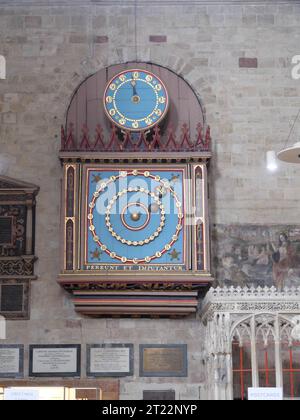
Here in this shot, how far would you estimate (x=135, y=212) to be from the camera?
511 inches

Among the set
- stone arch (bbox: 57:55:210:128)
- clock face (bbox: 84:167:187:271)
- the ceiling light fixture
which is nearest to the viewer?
the ceiling light fixture

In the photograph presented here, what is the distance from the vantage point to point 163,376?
494 inches

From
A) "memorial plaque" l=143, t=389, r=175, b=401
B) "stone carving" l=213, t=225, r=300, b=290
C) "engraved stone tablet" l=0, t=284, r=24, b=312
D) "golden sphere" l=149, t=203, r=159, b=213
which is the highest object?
"golden sphere" l=149, t=203, r=159, b=213

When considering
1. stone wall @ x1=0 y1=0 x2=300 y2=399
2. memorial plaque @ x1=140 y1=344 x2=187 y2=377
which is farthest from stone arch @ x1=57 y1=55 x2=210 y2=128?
memorial plaque @ x1=140 y1=344 x2=187 y2=377

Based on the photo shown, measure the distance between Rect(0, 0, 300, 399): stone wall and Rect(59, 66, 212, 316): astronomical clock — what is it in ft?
1.64

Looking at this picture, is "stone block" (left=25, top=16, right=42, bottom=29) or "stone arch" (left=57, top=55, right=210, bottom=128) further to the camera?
"stone block" (left=25, top=16, right=42, bottom=29)

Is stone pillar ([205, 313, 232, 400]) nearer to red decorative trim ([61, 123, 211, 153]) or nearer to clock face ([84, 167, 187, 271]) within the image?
clock face ([84, 167, 187, 271])

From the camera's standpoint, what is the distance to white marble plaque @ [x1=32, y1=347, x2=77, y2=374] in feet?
41.4

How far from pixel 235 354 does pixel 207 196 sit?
2.67m

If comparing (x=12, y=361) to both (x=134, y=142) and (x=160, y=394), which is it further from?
(x=134, y=142)

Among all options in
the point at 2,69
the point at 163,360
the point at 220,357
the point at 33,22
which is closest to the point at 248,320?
the point at 220,357
